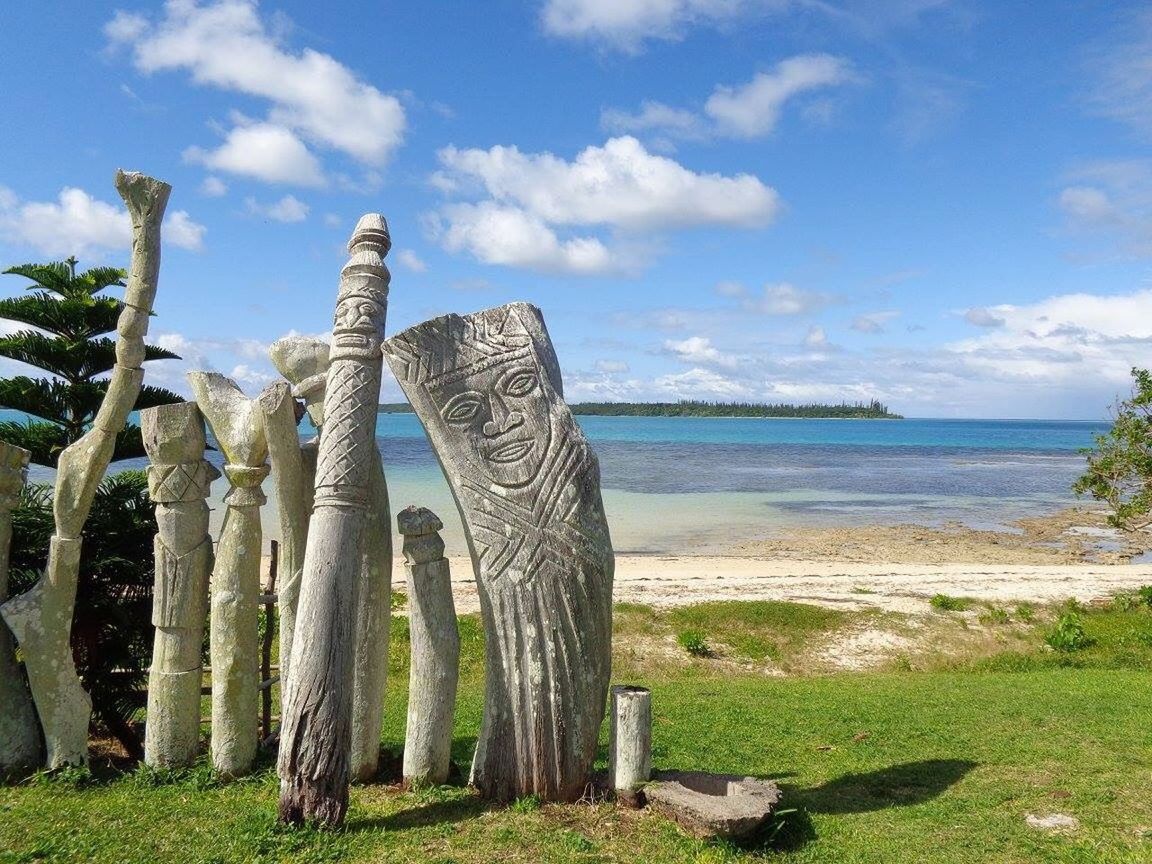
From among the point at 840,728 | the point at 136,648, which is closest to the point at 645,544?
the point at 840,728

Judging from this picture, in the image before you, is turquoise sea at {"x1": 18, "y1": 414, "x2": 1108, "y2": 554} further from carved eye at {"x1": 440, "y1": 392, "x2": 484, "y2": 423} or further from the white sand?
carved eye at {"x1": 440, "y1": 392, "x2": 484, "y2": 423}

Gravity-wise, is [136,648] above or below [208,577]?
below

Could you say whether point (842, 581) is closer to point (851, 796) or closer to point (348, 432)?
point (851, 796)

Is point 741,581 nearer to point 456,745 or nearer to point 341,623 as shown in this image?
point 456,745

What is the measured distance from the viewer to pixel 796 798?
6.16m

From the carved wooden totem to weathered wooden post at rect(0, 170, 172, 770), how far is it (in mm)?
2125

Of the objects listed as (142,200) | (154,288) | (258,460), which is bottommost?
(258,460)

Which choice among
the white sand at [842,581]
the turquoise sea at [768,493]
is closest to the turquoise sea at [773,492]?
the turquoise sea at [768,493]

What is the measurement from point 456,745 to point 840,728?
384cm

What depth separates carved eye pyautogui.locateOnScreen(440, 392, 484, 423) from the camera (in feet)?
19.0

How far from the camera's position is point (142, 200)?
605 cm

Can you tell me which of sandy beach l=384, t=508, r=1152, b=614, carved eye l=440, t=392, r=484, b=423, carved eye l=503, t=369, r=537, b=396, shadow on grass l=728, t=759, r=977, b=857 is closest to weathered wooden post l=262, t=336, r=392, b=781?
carved eye l=440, t=392, r=484, b=423

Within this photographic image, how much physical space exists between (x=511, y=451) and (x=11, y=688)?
4.17 meters

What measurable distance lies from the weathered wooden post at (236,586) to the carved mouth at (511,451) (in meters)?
1.78
